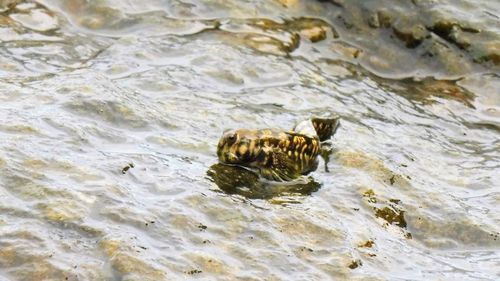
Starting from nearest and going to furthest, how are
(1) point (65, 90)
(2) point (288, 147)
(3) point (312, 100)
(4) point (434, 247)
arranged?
(4) point (434, 247) < (2) point (288, 147) < (1) point (65, 90) < (3) point (312, 100)

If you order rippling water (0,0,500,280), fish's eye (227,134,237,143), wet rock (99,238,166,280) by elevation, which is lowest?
rippling water (0,0,500,280)

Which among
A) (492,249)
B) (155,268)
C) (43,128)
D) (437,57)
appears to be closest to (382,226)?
(492,249)

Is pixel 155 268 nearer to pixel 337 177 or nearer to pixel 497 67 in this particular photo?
pixel 337 177

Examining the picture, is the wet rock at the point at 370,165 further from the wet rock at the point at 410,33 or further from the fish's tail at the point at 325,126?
the wet rock at the point at 410,33

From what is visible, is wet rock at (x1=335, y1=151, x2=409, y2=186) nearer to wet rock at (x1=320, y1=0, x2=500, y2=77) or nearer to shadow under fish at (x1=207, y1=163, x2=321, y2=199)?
shadow under fish at (x1=207, y1=163, x2=321, y2=199)

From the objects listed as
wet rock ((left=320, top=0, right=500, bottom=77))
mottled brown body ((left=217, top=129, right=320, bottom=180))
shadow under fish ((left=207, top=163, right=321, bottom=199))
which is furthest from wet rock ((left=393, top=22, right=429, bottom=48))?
shadow under fish ((left=207, top=163, right=321, bottom=199))
